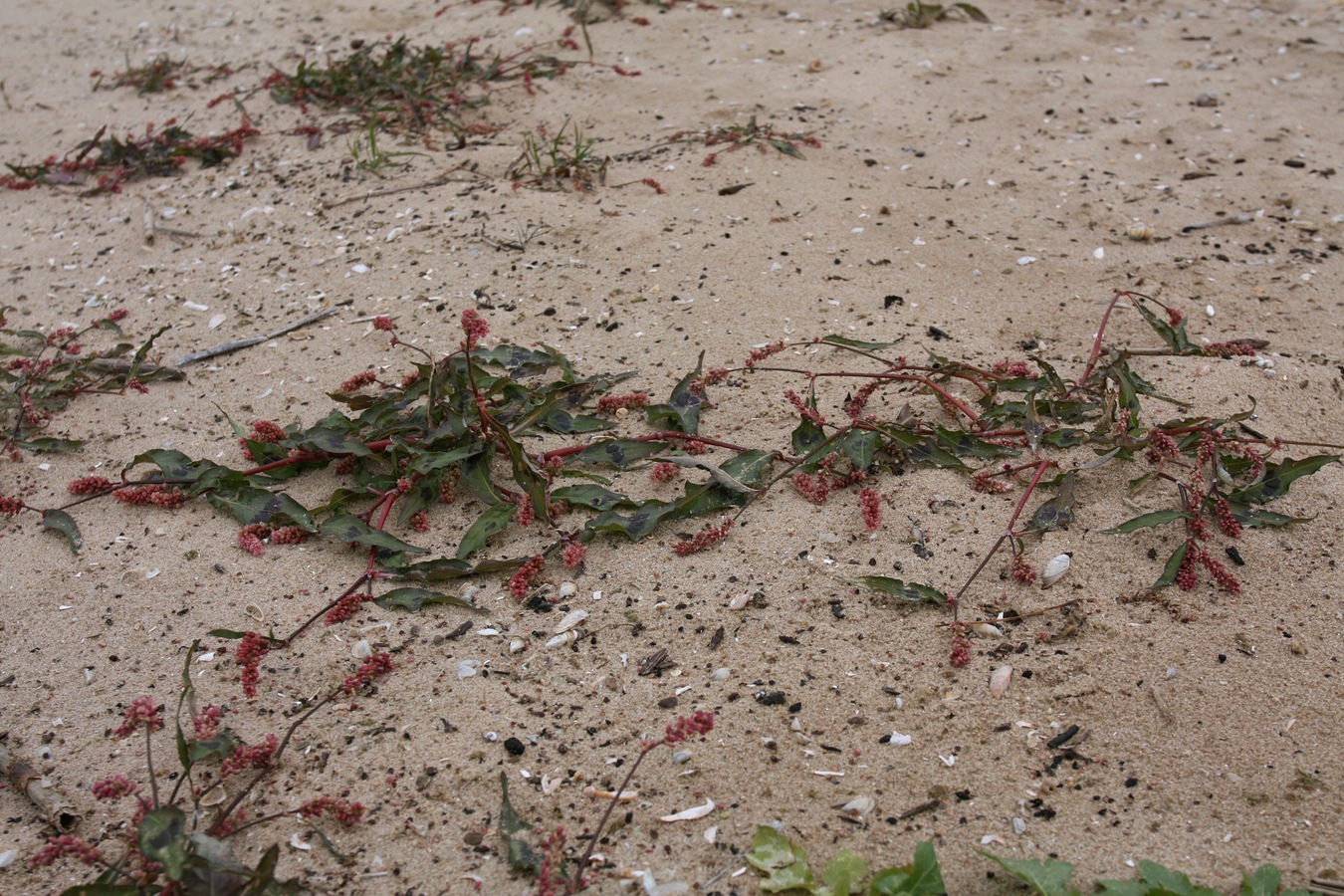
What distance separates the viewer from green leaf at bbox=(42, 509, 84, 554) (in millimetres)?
2816


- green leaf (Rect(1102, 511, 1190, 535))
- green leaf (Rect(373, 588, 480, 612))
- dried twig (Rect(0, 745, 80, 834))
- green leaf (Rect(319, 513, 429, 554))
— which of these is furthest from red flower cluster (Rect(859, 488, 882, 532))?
dried twig (Rect(0, 745, 80, 834))

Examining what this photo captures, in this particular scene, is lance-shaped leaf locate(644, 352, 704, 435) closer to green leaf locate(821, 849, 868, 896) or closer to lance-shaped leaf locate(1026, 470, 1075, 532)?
lance-shaped leaf locate(1026, 470, 1075, 532)

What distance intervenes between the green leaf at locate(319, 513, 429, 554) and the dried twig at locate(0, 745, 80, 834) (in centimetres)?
80

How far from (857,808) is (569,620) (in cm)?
80

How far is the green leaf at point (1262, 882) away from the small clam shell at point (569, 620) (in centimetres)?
140

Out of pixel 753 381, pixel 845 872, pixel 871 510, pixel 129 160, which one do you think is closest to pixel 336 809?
pixel 845 872

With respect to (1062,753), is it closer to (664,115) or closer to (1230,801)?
(1230,801)

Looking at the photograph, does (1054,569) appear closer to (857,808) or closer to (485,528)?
(857,808)

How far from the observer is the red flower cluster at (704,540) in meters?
2.58

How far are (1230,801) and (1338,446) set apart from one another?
1.12 m

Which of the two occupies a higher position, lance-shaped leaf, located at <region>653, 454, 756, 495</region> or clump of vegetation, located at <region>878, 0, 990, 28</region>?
clump of vegetation, located at <region>878, 0, 990, 28</region>

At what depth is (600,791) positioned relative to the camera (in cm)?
206

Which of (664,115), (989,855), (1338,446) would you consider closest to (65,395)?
(664,115)

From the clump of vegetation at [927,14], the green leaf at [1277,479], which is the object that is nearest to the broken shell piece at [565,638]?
the green leaf at [1277,479]
